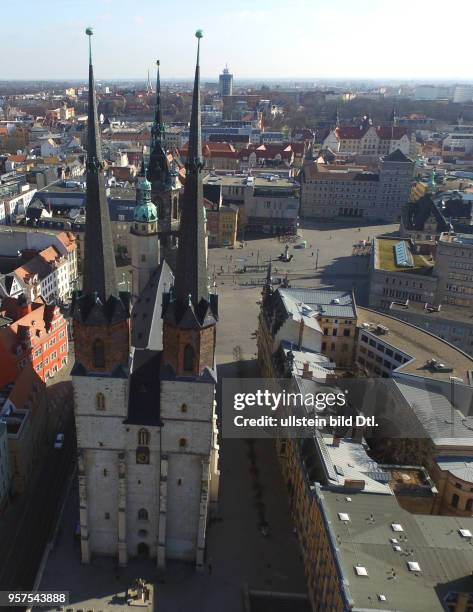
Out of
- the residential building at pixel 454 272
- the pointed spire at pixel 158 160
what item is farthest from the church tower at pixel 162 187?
the residential building at pixel 454 272

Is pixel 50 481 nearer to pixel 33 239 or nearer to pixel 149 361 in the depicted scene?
pixel 149 361

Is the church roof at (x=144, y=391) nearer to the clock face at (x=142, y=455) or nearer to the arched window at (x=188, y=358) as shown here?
the clock face at (x=142, y=455)

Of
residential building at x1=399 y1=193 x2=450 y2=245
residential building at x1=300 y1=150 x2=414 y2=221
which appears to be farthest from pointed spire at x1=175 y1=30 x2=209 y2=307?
residential building at x1=300 y1=150 x2=414 y2=221

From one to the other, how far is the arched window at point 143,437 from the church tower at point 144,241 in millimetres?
26071

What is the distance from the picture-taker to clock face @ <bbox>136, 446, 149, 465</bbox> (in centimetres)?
5106

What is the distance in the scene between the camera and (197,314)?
45.3 meters

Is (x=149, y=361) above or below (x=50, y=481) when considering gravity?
above

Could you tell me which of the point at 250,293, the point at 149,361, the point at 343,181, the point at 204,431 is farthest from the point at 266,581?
the point at 343,181

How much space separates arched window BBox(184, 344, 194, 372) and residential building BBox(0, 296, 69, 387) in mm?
35342

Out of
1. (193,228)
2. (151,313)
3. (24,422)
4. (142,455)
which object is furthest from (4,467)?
(193,228)

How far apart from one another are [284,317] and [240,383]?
15.3 m

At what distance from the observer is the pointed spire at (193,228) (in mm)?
41062

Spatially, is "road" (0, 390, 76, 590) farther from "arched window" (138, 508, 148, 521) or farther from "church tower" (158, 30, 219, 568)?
"church tower" (158, 30, 219, 568)

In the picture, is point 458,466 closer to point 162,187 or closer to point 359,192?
point 162,187
